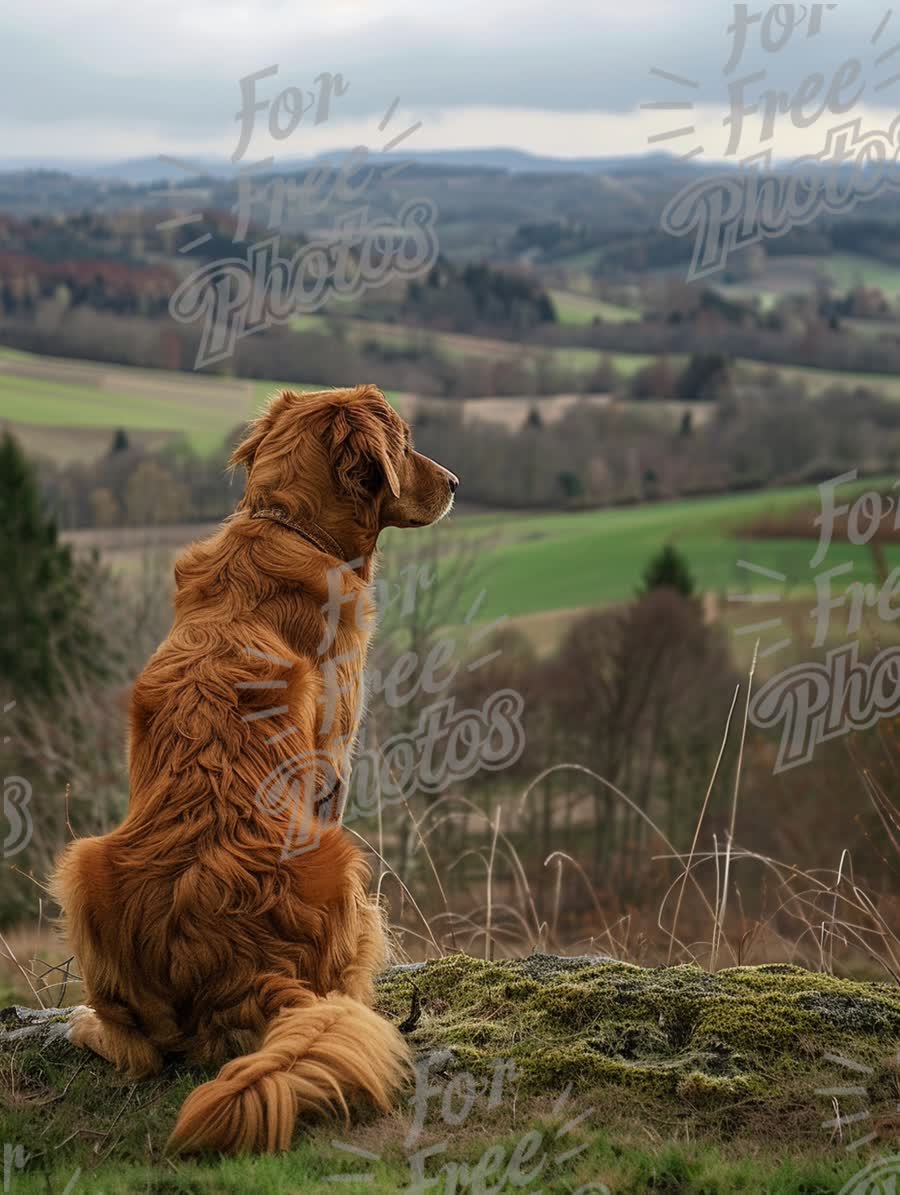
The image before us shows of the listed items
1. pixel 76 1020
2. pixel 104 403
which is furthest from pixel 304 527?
pixel 104 403

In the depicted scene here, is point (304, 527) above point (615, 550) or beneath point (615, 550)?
above

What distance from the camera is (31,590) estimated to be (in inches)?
1192

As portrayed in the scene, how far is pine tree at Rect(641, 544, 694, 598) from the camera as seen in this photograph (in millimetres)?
44938

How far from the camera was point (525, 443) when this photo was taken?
43938 millimetres

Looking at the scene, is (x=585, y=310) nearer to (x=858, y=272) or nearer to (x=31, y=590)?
(x=858, y=272)

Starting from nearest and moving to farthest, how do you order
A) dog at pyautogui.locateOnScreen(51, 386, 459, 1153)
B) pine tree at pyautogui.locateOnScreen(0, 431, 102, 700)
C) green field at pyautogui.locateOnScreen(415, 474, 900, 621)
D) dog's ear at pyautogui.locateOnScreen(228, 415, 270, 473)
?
1. dog at pyautogui.locateOnScreen(51, 386, 459, 1153)
2. dog's ear at pyautogui.locateOnScreen(228, 415, 270, 473)
3. pine tree at pyautogui.locateOnScreen(0, 431, 102, 700)
4. green field at pyautogui.locateOnScreen(415, 474, 900, 621)

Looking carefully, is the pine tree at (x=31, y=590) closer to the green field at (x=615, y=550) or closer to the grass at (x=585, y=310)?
the green field at (x=615, y=550)

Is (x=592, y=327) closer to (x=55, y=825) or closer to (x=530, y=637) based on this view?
(x=530, y=637)

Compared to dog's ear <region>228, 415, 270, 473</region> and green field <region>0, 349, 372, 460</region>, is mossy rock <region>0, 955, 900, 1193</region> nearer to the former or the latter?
dog's ear <region>228, 415, 270, 473</region>

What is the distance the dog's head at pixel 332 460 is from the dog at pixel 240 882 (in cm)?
28

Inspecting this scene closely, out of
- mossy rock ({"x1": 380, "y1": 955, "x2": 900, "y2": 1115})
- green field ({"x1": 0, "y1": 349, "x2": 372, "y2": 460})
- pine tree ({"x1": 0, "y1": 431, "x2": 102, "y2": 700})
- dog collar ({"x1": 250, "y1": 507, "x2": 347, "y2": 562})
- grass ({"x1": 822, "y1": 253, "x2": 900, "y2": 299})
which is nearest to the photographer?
mossy rock ({"x1": 380, "y1": 955, "x2": 900, "y2": 1115})

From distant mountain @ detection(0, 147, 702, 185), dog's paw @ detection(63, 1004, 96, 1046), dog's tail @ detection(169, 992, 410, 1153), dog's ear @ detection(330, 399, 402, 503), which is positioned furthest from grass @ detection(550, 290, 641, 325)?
dog's tail @ detection(169, 992, 410, 1153)

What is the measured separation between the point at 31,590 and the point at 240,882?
2838 cm

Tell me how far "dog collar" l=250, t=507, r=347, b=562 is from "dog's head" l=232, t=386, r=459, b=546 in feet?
0.10
